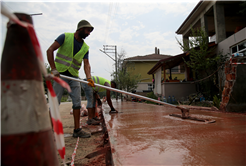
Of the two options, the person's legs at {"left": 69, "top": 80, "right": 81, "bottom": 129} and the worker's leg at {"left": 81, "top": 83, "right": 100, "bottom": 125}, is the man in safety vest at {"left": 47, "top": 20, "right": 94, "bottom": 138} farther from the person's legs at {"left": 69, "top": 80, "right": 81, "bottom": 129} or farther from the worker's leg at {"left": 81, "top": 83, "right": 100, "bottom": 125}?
the worker's leg at {"left": 81, "top": 83, "right": 100, "bottom": 125}

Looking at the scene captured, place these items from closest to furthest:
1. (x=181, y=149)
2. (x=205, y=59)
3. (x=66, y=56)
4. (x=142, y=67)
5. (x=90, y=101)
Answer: (x=181, y=149), (x=66, y=56), (x=90, y=101), (x=205, y=59), (x=142, y=67)

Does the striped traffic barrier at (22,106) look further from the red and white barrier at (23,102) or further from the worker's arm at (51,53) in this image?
the worker's arm at (51,53)

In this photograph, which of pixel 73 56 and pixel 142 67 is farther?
pixel 142 67

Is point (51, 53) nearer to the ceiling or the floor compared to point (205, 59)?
nearer to the floor

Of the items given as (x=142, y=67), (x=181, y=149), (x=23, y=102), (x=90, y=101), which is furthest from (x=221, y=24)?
(x=142, y=67)

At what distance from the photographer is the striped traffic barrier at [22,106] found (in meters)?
0.63

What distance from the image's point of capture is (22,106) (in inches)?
26.2

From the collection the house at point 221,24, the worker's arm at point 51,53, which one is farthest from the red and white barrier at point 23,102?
the house at point 221,24

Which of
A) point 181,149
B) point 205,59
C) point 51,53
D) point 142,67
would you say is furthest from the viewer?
point 142,67

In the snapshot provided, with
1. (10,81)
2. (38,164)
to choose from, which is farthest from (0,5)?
(38,164)

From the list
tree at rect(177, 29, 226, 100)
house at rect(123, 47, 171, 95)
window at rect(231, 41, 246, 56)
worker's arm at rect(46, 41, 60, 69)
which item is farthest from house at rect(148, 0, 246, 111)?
house at rect(123, 47, 171, 95)

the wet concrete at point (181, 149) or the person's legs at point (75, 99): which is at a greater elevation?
→ the person's legs at point (75, 99)

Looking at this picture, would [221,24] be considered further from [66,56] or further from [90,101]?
[66,56]

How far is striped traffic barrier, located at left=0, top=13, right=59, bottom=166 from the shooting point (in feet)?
2.06
